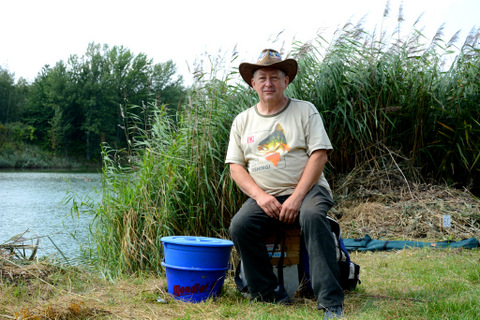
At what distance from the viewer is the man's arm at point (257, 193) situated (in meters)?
2.36

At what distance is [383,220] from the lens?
4602 mm

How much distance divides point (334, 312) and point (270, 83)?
1.30 meters

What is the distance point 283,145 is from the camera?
252 centimetres

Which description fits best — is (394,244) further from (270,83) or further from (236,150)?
(270,83)

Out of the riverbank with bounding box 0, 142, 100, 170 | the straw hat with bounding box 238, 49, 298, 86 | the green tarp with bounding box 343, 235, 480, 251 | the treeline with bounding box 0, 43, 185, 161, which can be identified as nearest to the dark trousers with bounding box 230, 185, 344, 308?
the straw hat with bounding box 238, 49, 298, 86

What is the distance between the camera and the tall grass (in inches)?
144

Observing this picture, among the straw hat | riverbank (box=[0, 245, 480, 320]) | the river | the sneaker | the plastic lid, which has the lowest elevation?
the river

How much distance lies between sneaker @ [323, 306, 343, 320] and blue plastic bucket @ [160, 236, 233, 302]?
640 mm

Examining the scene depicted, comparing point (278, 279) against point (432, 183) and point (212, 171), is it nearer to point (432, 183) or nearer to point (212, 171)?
point (212, 171)

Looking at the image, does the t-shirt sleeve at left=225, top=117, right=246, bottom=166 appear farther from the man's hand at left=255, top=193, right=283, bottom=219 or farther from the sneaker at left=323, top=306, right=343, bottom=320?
the sneaker at left=323, top=306, right=343, bottom=320

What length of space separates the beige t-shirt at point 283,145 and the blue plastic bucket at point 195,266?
0.45 metres

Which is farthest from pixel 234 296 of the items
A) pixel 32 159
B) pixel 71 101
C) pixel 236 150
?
pixel 71 101

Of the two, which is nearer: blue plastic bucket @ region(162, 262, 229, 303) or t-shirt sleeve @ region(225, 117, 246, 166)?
blue plastic bucket @ region(162, 262, 229, 303)

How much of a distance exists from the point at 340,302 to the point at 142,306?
3.44ft
